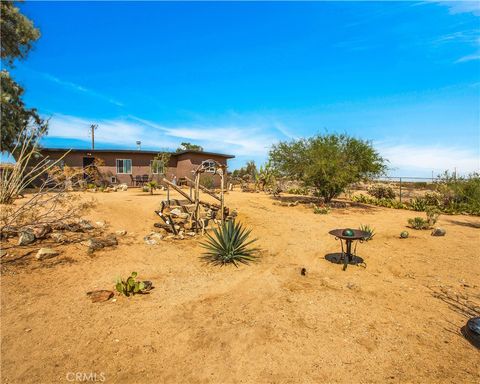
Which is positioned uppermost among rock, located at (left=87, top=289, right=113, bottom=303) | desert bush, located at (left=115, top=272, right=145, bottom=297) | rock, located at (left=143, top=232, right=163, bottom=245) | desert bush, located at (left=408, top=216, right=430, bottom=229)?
desert bush, located at (left=408, top=216, right=430, bottom=229)

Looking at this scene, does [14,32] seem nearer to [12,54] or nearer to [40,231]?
[12,54]

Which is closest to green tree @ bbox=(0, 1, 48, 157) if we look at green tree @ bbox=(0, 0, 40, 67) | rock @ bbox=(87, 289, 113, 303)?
green tree @ bbox=(0, 0, 40, 67)

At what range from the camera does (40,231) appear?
790 cm

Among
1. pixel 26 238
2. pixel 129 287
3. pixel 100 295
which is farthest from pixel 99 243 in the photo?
pixel 129 287

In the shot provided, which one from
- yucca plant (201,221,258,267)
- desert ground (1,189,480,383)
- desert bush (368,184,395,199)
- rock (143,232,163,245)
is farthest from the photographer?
desert bush (368,184,395,199)

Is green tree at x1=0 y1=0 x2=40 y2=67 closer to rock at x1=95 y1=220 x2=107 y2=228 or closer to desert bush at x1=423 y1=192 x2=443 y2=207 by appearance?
rock at x1=95 y1=220 x2=107 y2=228

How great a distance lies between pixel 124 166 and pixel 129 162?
577 millimetres

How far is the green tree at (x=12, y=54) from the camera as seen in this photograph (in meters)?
16.2

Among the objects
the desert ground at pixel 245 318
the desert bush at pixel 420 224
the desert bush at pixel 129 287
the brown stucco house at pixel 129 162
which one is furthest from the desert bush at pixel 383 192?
the desert bush at pixel 129 287

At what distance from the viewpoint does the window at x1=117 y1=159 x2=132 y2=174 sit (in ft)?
84.9

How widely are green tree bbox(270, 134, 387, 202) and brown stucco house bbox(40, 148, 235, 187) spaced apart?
1107cm

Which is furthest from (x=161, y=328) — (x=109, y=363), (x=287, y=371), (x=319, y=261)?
(x=319, y=261)

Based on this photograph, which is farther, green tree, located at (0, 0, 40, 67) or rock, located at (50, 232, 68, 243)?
green tree, located at (0, 0, 40, 67)

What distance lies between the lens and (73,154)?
24766mm
